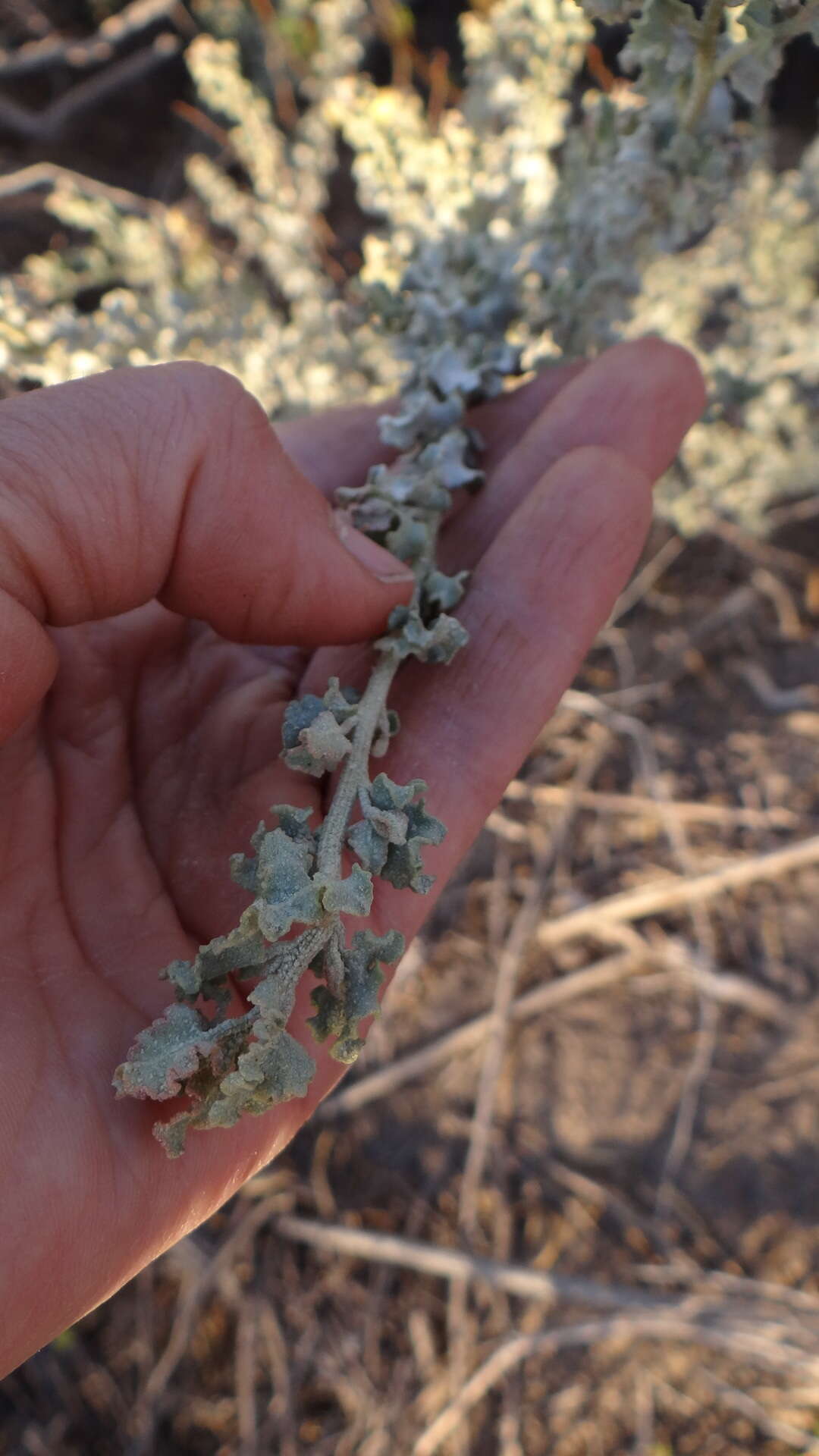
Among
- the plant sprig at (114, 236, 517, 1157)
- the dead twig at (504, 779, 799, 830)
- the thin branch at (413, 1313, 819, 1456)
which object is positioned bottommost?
the thin branch at (413, 1313, 819, 1456)

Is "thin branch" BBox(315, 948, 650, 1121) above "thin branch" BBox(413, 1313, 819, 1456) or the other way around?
above

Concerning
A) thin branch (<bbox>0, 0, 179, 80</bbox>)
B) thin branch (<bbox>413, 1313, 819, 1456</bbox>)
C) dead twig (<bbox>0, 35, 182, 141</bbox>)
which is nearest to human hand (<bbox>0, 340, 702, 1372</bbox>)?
thin branch (<bbox>413, 1313, 819, 1456</bbox>)

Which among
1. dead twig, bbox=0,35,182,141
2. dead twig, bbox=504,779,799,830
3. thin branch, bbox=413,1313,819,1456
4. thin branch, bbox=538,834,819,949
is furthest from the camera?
dead twig, bbox=0,35,182,141

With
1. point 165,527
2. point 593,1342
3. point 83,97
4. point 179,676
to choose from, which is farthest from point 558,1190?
point 83,97

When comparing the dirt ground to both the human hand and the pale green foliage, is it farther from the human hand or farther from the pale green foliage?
the human hand

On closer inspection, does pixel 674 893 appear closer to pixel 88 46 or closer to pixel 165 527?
pixel 165 527

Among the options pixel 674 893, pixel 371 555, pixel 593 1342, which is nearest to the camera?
pixel 371 555

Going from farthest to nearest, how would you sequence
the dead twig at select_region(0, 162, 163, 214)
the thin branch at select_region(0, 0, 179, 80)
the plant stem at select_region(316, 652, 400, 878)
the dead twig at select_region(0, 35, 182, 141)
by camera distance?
the dead twig at select_region(0, 35, 182, 141)
the thin branch at select_region(0, 0, 179, 80)
the dead twig at select_region(0, 162, 163, 214)
the plant stem at select_region(316, 652, 400, 878)

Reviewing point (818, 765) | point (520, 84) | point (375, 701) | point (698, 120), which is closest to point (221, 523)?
point (375, 701)
